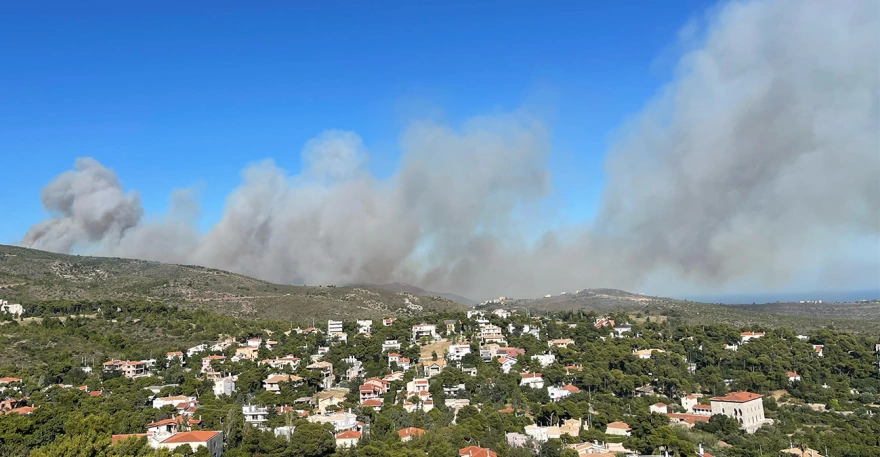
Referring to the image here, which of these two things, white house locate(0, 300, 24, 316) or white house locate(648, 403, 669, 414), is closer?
white house locate(648, 403, 669, 414)

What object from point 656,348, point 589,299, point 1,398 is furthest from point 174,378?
point 589,299

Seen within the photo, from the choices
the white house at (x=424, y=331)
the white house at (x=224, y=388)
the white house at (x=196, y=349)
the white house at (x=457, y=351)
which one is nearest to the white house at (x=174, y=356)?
the white house at (x=196, y=349)

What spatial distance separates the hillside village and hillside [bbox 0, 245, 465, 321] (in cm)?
1391

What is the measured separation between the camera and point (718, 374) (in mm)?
43062

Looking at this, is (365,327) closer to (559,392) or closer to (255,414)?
(559,392)

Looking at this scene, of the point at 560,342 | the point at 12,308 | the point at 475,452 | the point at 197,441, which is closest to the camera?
the point at 475,452

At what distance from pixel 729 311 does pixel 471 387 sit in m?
62.4

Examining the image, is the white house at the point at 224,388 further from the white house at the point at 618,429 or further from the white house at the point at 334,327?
the white house at the point at 618,429

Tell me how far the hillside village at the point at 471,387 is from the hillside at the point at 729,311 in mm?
22343

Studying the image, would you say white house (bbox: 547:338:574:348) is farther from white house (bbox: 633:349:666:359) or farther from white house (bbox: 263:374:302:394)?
white house (bbox: 263:374:302:394)

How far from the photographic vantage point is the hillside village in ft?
92.6

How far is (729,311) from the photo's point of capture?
285ft

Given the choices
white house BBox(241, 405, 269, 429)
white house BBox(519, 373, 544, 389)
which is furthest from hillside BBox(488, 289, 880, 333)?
white house BBox(241, 405, 269, 429)

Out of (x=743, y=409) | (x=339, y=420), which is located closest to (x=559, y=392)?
(x=743, y=409)
